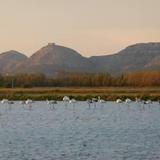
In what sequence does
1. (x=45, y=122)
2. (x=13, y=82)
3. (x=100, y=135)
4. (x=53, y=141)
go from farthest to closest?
(x=13, y=82)
(x=45, y=122)
(x=100, y=135)
(x=53, y=141)

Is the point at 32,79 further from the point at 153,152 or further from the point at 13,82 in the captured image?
the point at 153,152

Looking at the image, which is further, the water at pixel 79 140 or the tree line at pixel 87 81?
the tree line at pixel 87 81

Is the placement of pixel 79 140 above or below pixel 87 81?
below

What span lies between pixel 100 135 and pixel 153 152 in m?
10.0

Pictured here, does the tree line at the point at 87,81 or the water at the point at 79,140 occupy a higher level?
the tree line at the point at 87,81

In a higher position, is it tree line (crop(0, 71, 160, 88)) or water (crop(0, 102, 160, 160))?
tree line (crop(0, 71, 160, 88))

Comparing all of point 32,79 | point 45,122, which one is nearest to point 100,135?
point 45,122

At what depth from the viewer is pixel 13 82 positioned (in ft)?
504

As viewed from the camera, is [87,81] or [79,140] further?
[87,81]

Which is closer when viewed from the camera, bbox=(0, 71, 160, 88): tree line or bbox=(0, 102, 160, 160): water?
bbox=(0, 102, 160, 160): water

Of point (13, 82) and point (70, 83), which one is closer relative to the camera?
point (13, 82)

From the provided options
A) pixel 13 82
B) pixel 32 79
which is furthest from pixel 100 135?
pixel 32 79

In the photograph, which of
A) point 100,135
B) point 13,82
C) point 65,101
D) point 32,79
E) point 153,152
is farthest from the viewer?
point 32,79

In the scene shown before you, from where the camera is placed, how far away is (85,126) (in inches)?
1946
